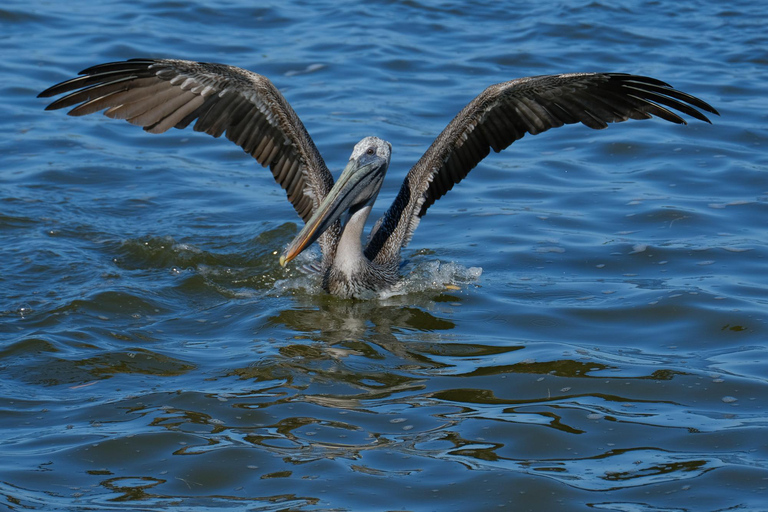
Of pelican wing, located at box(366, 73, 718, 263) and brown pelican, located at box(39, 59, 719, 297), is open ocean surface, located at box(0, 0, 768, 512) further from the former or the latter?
pelican wing, located at box(366, 73, 718, 263)

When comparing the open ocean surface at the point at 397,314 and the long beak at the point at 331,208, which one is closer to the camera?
the open ocean surface at the point at 397,314

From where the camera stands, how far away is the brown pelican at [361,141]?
6531 millimetres

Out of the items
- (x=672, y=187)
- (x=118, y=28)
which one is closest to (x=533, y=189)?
(x=672, y=187)

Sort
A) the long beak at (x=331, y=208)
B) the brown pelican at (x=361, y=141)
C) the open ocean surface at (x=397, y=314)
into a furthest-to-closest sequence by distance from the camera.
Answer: the brown pelican at (x=361, y=141), the long beak at (x=331, y=208), the open ocean surface at (x=397, y=314)

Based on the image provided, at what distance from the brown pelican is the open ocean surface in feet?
1.09

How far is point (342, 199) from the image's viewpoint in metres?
6.72

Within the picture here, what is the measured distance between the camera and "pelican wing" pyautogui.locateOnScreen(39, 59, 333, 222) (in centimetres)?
647

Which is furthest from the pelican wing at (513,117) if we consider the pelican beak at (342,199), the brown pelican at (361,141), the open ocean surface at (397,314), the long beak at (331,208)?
the long beak at (331,208)

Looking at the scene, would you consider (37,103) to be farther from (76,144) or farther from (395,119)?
(395,119)

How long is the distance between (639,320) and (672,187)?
9.65ft

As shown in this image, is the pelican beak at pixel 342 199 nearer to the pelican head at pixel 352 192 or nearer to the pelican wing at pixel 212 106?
the pelican head at pixel 352 192

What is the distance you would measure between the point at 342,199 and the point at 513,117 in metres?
1.44

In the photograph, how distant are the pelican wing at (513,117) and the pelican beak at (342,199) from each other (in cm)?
56

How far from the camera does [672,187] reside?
9070 mm
